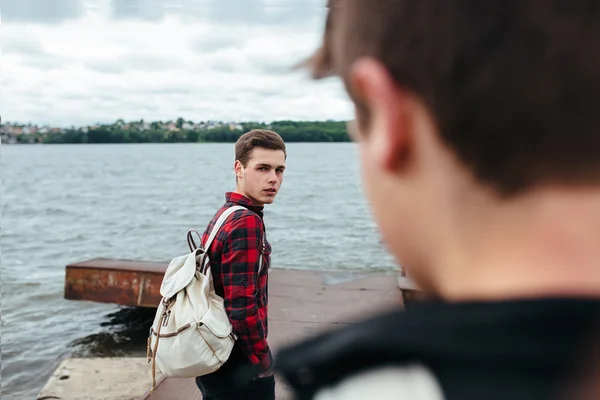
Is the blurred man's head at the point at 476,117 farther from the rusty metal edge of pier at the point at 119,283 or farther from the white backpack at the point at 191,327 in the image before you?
the rusty metal edge of pier at the point at 119,283

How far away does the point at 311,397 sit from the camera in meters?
0.72

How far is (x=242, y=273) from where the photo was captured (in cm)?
294

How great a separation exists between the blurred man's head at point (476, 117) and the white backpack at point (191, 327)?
2.34m

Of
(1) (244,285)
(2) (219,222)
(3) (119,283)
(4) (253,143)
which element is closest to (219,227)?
(2) (219,222)

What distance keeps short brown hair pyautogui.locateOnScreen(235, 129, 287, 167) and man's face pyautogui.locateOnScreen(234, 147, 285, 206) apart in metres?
0.02

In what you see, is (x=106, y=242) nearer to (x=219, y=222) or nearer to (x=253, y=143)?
(x=253, y=143)

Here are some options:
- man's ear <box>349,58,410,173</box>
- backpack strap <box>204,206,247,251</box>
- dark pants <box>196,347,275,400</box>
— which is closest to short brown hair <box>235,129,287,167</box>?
backpack strap <box>204,206,247,251</box>

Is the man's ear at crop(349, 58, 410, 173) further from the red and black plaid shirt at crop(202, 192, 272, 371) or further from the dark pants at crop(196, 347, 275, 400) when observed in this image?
the dark pants at crop(196, 347, 275, 400)

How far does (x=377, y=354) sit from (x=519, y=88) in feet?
1.02

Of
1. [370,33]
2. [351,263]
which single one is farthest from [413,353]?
[351,263]

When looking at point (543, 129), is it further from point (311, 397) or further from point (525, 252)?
point (311, 397)

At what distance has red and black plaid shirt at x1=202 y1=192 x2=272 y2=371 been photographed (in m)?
2.94

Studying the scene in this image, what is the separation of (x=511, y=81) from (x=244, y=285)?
249 cm

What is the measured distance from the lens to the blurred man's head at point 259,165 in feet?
10.9
